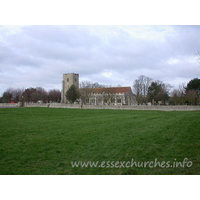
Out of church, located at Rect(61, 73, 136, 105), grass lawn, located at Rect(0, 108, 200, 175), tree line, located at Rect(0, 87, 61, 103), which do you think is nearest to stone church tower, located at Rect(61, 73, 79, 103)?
church, located at Rect(61, 73, 136, 105)

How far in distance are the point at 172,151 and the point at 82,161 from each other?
3364mm

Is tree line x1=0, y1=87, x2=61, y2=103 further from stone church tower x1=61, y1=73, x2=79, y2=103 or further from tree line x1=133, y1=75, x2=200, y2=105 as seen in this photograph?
tree line x1=133, y1=75, x2=200, y2=105

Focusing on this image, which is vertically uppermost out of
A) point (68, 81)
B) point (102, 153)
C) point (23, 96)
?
point (68, 81)

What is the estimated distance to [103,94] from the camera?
220 ft

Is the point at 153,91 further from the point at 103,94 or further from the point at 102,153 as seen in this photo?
the point at 102,153

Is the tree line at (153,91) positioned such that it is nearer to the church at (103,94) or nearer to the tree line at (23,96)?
the church at (103,94)

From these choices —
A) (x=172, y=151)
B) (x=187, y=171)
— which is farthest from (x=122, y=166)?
(x=172, y=151)

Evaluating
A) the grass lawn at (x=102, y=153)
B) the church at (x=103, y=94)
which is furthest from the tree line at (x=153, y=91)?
the grass lawn at (x=102, y=153)

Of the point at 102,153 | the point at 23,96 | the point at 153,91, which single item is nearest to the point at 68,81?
the point at 23,96

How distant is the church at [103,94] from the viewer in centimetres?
6244

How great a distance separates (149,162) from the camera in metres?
5.79

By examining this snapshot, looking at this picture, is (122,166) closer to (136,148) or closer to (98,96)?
(136,148)

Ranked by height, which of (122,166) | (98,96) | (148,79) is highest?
(148,79)

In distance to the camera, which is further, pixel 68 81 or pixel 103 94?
pixel 68 81
